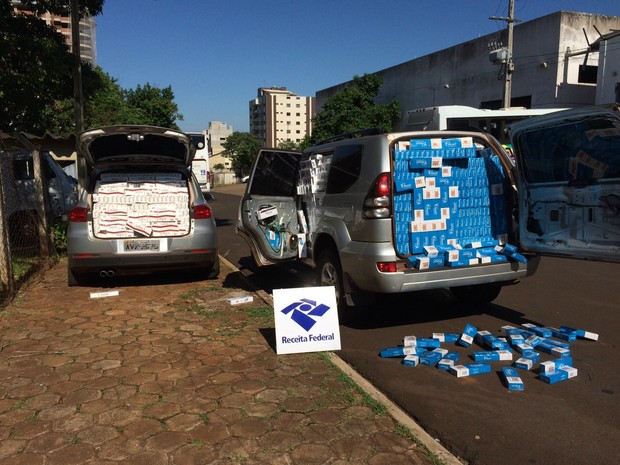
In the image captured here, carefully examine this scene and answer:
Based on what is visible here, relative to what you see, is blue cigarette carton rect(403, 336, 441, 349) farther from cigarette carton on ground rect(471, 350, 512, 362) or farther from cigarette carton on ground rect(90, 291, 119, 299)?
cigarette carton on ground rect(90, 291, 119, 299)

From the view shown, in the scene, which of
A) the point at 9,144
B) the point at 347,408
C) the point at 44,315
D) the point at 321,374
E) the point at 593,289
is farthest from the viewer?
the point at 9,144

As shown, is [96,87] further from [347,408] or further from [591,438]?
[591,438]

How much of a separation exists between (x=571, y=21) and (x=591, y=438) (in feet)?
96.0

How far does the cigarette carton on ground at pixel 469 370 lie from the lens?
3.95 meters

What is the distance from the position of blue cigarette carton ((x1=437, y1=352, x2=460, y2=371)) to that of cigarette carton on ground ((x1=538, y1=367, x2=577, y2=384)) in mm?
653

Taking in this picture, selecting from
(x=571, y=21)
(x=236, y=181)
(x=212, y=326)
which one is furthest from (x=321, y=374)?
(x=236, y=181)

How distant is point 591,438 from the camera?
3053 mm

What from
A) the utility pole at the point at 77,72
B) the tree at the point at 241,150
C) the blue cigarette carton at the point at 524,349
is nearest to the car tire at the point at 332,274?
the blue cigarette carton at the point at 524,349

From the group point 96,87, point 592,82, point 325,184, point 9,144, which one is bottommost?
point 325,184

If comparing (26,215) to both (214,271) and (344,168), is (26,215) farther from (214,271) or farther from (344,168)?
(344,168)

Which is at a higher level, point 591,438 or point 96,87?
point 96,87

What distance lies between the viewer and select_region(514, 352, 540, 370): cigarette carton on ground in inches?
160

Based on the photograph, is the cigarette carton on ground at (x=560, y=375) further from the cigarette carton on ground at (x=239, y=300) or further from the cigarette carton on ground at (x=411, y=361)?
the cigarette carton on ground at (x=239, y=300)

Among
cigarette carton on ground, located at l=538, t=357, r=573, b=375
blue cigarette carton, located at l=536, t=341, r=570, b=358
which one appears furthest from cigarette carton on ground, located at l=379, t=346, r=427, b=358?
blue cigarette carton, located at l=536, t=341, r=570, b=358
